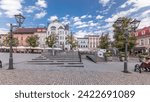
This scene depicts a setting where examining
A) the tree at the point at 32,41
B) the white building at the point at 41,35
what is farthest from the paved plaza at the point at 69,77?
the white building at the point at 41,35

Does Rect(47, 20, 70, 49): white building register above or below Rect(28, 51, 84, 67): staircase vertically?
above

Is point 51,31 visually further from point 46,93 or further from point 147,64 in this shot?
point 46,93

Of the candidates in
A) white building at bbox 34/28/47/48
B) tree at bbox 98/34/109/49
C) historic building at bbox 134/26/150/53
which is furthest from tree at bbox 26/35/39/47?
historic building at bbox 134/26/150/53

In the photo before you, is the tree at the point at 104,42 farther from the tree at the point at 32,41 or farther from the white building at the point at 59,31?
the tree at the point at 32,41

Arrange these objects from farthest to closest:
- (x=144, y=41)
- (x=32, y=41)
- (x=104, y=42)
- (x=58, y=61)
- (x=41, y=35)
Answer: (x=41, y=35)
(x=32, y=41)
(x=104, y=42)
(x=144, y=41)
(x=58, y=61)

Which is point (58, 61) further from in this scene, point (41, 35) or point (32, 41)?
point (41, 35)

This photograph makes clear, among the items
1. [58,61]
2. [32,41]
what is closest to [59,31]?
[32,41]

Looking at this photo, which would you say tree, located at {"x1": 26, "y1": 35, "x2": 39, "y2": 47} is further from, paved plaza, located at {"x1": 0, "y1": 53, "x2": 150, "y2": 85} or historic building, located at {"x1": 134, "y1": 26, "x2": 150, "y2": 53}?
paved plaza, located at {"x1": 0, "y1": 53, "x2": 150, "y2": 85}

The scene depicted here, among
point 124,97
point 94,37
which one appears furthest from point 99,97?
point 94,37

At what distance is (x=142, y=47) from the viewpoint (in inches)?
2064

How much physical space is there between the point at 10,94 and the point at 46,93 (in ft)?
3.53

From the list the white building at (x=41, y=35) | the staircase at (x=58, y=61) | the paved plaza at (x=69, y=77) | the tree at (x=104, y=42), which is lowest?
the paved plaza at (x=69, y=77)

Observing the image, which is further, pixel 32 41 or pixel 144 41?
pixel 32 41

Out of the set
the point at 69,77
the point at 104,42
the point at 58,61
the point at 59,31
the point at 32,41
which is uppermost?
the point at 59,31
